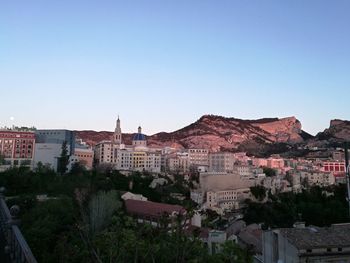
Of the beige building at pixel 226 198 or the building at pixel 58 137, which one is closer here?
the beige building at pixel 226 198

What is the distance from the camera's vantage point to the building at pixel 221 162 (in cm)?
7919

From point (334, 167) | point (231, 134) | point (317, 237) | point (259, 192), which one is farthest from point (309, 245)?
point (231, 134)

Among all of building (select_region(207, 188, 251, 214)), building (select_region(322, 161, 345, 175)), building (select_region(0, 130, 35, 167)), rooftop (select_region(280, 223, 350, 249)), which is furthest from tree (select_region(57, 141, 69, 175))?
building (select_region(322, 161, 345, 175))

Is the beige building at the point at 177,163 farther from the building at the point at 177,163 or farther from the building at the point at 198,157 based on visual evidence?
the building at the point at 198,157

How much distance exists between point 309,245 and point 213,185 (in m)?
46.3

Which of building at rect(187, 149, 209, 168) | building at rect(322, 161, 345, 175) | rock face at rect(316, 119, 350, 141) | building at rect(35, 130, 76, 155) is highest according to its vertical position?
rock face at rect(316, 119, 350, 141)

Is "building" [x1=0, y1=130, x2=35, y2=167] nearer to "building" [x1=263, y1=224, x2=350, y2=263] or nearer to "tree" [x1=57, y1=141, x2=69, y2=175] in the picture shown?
"tree" [x1=57, y1=141, x2=69, y2=175]

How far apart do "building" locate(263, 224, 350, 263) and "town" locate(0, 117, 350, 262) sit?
0.04m

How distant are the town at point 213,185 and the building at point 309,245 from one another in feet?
0.13

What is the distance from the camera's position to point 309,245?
50.3 feet

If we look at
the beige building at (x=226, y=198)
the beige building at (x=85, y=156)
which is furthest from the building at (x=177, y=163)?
the beige building at (x=226, y=198)

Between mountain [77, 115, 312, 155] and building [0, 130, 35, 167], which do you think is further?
mountain [77, 115, 312, 155]

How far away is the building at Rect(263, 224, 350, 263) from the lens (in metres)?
15.3

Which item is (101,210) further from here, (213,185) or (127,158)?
(127,158)
